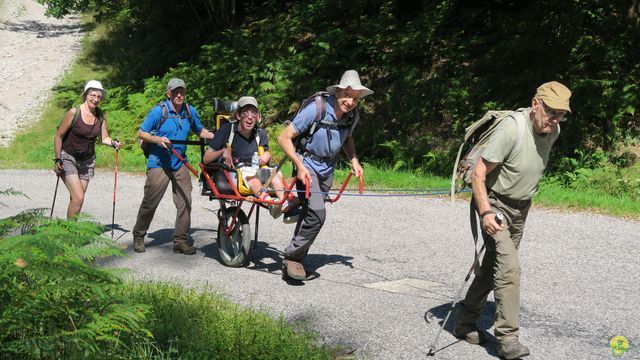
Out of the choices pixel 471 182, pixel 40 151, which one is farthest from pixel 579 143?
pixel 40 151

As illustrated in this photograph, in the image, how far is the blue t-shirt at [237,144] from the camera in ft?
27.4

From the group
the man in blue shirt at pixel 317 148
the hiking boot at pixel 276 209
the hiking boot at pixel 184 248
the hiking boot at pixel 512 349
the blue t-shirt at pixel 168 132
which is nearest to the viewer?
the hiking boot at pixel 512 349

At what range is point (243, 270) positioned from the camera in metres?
8.19

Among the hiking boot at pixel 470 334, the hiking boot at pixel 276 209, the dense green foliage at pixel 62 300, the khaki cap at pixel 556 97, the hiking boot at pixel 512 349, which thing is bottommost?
the hiking boot at pixel 470 334

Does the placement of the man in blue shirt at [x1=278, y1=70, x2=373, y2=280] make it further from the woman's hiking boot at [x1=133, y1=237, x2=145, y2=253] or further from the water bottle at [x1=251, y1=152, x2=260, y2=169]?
the woman's hiking boot at [x1=133, y1=237, x2=145, y2=253]

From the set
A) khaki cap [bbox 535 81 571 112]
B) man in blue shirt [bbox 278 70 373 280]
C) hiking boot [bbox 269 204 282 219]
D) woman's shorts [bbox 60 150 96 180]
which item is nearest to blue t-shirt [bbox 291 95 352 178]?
man in blue shirt [bbox 278 70 373 280]

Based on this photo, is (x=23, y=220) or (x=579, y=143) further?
(x=579, y=143)

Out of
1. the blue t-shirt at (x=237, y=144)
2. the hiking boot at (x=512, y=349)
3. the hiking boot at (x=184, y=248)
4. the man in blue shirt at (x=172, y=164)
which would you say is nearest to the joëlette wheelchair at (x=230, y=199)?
the blue t-shirt at (x=237, y=144)

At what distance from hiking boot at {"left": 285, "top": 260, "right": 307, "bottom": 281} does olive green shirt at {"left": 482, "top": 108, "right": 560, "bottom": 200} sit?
250 centimetres

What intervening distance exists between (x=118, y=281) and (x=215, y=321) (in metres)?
1.64

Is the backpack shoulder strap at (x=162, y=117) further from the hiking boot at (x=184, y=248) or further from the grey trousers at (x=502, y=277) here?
the grey trousers at (x=502, y=277)

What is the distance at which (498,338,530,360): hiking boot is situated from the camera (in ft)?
17.5

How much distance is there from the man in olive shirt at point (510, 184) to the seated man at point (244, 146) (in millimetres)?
3055

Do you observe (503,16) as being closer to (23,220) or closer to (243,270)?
(243,270)
